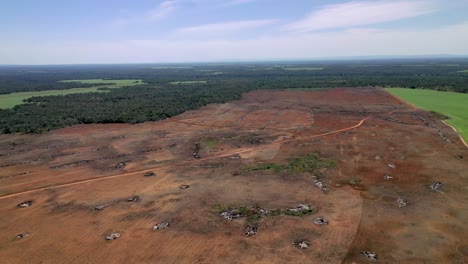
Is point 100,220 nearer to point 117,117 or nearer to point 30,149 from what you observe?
point 30,149

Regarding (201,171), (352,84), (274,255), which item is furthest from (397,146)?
(352,84)

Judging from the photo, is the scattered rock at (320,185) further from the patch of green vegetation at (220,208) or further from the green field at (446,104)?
the green field at (446,104)

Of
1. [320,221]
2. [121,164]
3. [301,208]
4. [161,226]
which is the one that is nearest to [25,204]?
[121,164]

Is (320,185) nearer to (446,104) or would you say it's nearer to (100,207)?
(100,207)

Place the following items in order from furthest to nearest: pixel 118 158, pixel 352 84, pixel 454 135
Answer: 1. pixel 352 84
2. pixel 454 135
3. pixel 118 158

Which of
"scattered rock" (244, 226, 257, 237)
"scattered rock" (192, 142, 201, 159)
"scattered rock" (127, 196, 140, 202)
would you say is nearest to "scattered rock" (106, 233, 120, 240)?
"scattered rock" (127, 196, 140, 202)

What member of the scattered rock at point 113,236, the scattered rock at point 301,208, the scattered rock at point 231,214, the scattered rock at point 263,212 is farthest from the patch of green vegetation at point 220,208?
the scattered rock at point 113,236

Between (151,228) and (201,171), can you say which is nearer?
(151,228)
